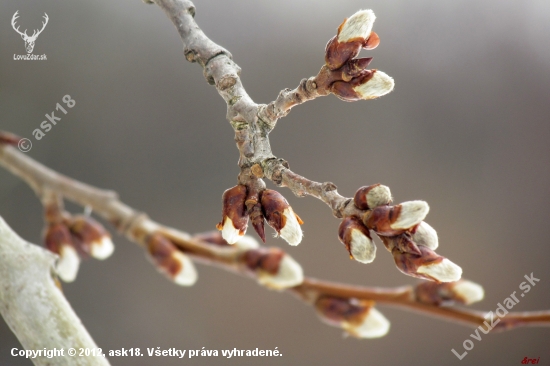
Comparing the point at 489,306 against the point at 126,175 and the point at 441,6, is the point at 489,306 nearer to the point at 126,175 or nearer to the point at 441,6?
the point at 441,6

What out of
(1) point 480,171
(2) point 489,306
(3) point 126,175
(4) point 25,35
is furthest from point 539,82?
(4) point 25,35

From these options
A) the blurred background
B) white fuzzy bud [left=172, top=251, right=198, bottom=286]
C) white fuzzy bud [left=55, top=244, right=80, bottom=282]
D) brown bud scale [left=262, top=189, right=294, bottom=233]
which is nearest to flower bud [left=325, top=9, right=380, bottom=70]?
brown bud scale [left=262, top=189, right=294, bottom=233]

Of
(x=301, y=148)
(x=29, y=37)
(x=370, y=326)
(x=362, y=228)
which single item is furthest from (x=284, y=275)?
(x=29, y=37)

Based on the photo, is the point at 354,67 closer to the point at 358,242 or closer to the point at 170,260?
the point at 358,242

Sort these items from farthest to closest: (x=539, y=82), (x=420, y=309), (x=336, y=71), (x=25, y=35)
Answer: (x=539, y=82)
(x=25, y=35)
(x=420, y=309)
(x=336, y=71)

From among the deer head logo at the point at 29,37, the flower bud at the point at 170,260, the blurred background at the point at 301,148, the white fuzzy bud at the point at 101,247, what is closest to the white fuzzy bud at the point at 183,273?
the flower bud at the point at 170,260

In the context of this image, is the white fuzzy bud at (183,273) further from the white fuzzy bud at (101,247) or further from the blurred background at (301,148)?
the blurred background at (301,148)
